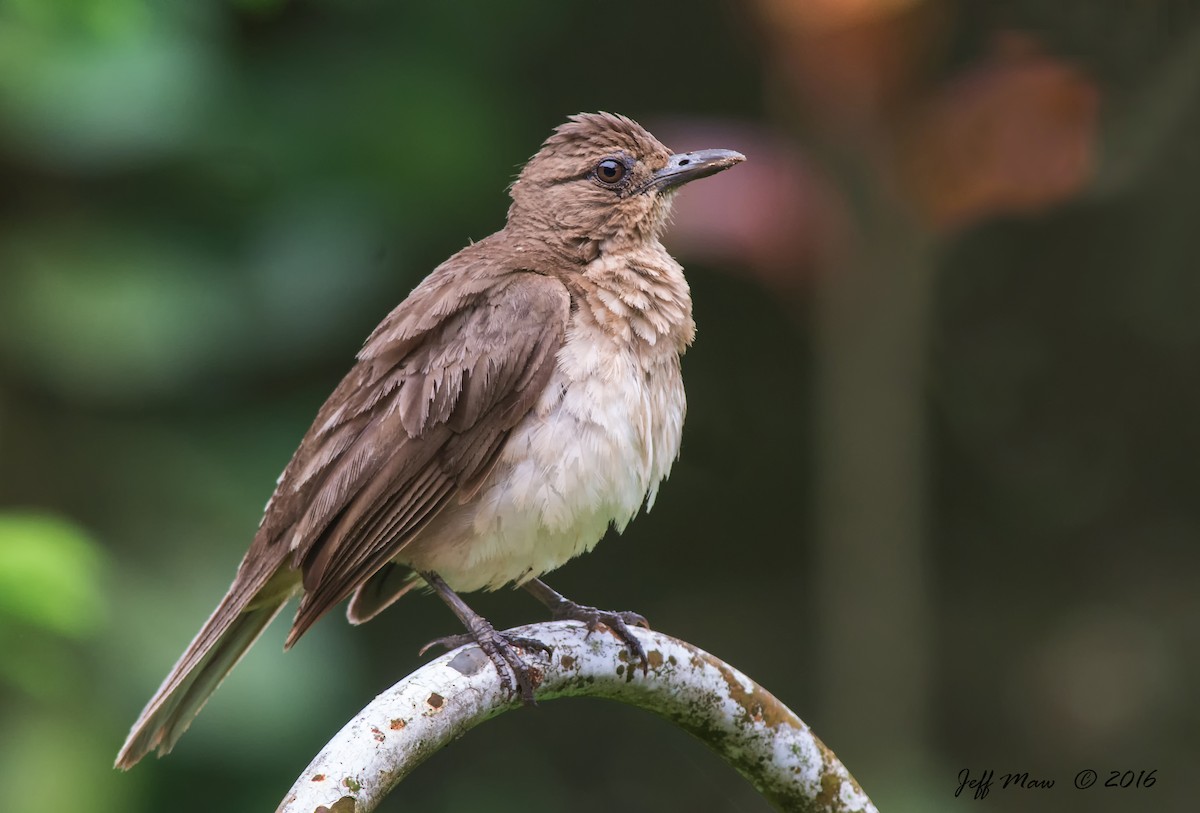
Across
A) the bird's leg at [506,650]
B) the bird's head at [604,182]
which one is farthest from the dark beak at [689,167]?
the bird's leg at [506,650]

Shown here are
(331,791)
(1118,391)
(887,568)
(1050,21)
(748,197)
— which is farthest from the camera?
(1118,391)

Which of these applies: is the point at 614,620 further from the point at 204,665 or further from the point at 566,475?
the point at 204,665

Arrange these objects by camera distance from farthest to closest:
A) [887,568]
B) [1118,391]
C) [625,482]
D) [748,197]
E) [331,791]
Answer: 1. [1118,391]
2. [887,568]
3. [748,197]
4. [625,482]
5. [331,791]

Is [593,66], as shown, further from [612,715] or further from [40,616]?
[40,616]

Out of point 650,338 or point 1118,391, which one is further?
point 1118,391

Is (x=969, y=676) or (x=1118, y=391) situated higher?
(x=1118, y=391)

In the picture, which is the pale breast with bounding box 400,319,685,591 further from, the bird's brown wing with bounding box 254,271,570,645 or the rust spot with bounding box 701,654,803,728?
the rust spot with bounding box 701,654,803,728

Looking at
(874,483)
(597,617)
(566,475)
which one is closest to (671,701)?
(597,617)

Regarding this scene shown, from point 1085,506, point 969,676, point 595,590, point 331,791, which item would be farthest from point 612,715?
point 331,791
